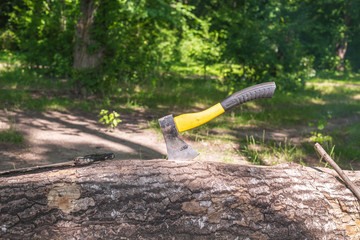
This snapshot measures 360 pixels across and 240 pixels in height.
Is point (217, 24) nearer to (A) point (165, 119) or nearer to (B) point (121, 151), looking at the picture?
(B) point (121, 151)

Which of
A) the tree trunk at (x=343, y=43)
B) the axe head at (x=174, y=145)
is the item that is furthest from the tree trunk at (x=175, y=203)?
the tree trunk at (x=343, y=43)

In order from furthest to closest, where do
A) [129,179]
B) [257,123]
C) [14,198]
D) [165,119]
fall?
[257,123] < [165,119] < [129,179] < [14,198]

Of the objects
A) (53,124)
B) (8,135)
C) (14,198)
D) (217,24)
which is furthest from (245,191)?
(217,24)

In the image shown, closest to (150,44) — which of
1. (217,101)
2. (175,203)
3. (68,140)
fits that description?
(217,101)

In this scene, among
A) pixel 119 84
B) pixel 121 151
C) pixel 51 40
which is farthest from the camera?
pixel 51 40

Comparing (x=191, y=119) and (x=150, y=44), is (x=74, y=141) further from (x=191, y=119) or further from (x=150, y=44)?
(x=150, y=44)

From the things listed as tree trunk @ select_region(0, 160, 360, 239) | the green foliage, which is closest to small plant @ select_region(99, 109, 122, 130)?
the green foliage

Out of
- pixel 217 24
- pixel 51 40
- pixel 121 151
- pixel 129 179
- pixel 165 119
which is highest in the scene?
pixel 217 24

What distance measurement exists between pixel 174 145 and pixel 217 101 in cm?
552

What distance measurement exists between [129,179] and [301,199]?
104 centimetres

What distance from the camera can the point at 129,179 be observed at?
1904 mm

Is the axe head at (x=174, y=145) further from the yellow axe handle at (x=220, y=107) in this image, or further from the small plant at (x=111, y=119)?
the small plant at (x=111, y=119)

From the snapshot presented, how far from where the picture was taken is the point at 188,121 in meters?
2.34

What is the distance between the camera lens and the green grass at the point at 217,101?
4846 mm
